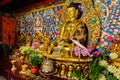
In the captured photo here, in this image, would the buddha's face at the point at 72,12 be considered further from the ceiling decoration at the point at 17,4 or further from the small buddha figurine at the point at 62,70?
the small buddha figurine at the point at 62,70

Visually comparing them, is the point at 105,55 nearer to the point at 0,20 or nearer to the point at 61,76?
the point at 61,76

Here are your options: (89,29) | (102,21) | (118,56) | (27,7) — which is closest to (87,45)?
(89,29)

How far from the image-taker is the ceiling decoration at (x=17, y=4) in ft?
14.6

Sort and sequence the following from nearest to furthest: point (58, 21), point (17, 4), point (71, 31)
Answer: point (71, 31) < point (58, 21) < point (17, 4)

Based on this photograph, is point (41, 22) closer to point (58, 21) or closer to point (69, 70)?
point (58, 21)

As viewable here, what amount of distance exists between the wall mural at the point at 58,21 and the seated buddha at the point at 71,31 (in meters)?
0.33

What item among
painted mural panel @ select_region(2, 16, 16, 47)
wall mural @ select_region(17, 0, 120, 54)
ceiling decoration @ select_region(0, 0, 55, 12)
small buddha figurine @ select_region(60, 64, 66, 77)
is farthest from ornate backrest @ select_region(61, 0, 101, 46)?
painted mural panel @ select_region(2, 16, 16, 47)

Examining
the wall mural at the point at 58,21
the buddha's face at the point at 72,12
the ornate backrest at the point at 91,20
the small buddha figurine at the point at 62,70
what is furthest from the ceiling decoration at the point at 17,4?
the small buddha figurine at the point at 62,70

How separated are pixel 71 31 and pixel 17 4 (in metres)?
2.06

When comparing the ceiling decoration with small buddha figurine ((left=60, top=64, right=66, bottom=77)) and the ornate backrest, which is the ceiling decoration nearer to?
the ornate backrest

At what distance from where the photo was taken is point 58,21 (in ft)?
13.2

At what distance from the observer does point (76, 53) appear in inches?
109

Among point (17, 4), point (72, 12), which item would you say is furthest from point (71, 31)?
point (17, 4)

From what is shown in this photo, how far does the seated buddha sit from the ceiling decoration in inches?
31.8
